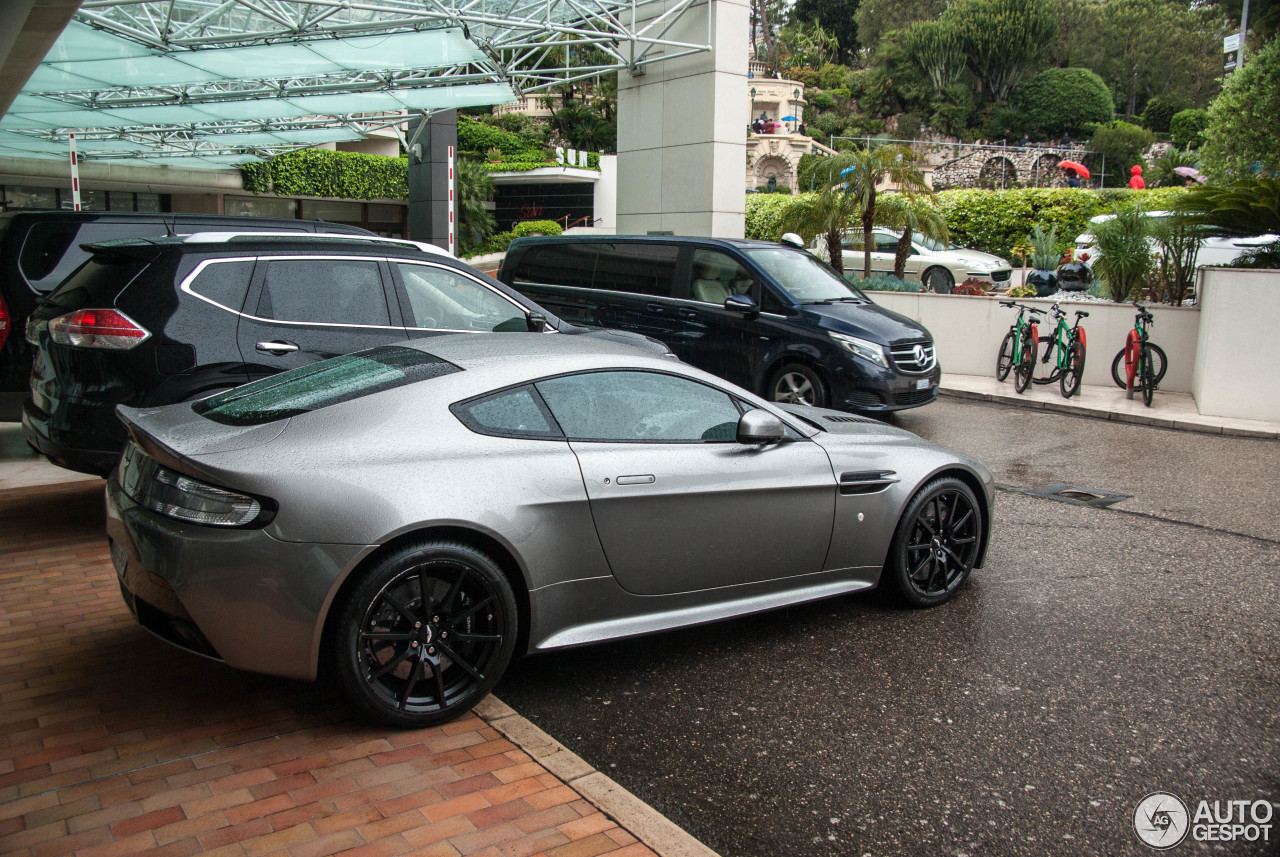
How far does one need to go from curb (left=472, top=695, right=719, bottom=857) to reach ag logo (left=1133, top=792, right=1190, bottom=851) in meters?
1.43

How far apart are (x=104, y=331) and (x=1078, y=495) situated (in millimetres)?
6961

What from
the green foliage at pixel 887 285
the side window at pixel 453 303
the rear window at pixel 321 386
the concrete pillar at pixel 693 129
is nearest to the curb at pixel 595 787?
the rear window at pixel 321 386

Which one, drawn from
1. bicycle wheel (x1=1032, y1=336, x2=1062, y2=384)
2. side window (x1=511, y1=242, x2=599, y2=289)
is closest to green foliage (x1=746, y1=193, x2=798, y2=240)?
bicycle wheel (x1=1032, y1=336, x2=1062, y2=384)

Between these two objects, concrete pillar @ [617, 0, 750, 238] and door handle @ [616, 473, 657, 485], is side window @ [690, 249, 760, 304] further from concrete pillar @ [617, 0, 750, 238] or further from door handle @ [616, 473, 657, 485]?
concrete pillar @ [617, 0, 750, 238]

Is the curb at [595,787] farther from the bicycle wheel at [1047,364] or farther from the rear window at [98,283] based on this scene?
the bicycle wheel at [1047,364]

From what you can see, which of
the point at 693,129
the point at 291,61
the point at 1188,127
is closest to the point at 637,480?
the point at 291,61

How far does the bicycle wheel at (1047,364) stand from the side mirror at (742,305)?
5.07 metres

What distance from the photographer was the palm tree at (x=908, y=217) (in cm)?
1745

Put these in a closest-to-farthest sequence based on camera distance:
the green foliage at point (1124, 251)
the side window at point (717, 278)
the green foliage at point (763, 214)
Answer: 1. the side window at point (717, 278)
2. the green foliage at point (1124, 251)
3. the green foliage at point (763, 214)

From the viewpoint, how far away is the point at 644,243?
10.9 metres

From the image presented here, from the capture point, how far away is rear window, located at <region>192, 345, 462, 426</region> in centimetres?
400

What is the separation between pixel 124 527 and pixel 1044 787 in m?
3.50

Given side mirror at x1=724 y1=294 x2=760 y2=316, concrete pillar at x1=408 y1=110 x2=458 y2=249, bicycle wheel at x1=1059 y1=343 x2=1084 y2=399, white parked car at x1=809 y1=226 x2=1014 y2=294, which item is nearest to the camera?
side mirror at x1=724 y1=294 x2=760 y2=316

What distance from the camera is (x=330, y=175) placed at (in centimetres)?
4047
